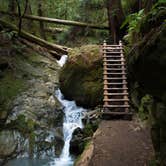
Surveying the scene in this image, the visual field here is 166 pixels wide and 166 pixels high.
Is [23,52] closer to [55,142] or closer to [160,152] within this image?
[55,142]

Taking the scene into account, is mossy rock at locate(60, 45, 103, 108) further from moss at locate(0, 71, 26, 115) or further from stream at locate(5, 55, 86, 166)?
moss at locate(0, 71, 26, 115)

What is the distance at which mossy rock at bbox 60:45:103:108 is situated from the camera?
391 inches

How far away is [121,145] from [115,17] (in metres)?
7.42

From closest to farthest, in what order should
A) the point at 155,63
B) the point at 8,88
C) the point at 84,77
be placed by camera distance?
the point at 155,63 < the point at 84,77 < the point at 8,88

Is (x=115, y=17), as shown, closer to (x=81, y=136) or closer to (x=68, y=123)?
(x=68, y=123)

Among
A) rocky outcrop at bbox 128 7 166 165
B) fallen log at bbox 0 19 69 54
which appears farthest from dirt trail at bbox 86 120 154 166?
fallen log at bbox 0 19 69 54

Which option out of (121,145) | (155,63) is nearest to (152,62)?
(155,63)

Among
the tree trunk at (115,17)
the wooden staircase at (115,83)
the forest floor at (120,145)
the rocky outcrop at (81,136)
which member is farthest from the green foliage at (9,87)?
the tree trunk at (115,17)

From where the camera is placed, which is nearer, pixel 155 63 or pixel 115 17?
pixel 155 63

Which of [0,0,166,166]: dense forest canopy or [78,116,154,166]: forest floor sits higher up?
[0,0,166,166]: dense forest canopy

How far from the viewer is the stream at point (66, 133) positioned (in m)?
7.75

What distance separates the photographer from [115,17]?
12430 millimetres

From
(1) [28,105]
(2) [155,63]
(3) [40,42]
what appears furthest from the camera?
(3) [40,42]

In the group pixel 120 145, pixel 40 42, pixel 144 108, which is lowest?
pixel 120 145
